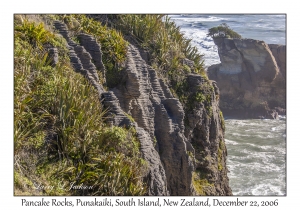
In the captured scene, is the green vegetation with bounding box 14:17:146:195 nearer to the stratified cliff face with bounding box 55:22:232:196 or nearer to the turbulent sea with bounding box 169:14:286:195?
the stratified cliff face with bounding box 55:22:232:196

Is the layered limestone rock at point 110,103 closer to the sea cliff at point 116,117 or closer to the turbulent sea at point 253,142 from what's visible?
the sea cliff at point 116,117

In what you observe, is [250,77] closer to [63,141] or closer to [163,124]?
[163,124]

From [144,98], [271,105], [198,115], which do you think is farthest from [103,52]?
[271,105]

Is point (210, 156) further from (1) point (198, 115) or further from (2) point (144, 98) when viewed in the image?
(2) point (144, 98)

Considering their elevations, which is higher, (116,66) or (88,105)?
(116,66)

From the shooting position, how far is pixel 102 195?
334 inches

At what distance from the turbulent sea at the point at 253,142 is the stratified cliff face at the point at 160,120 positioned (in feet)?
8.71

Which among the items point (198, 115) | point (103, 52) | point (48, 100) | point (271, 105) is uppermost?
point (103, 52)

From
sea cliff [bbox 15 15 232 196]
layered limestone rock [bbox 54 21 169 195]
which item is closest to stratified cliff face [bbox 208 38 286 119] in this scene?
sea cliff [bbox 15 15 232 196]

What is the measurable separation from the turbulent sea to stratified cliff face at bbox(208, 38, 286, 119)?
2.61 m

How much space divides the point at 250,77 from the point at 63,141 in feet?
135

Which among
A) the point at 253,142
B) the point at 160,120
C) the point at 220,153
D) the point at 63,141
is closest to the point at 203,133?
the point at 220,153

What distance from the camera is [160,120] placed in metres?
12.2

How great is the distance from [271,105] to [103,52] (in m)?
36.3
